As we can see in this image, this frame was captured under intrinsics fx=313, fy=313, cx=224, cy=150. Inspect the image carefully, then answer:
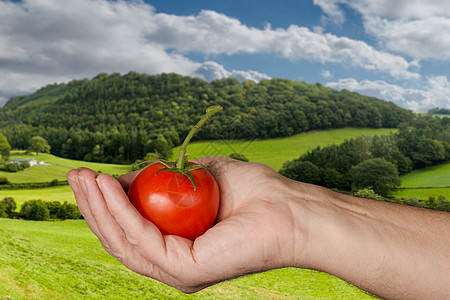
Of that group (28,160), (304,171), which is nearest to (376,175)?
(304,171)

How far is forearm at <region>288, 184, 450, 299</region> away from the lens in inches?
50.0

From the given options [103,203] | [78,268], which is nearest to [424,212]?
[103,203]

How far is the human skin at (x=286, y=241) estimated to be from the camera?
1175 mm

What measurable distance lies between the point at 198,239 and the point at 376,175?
14.0 metres

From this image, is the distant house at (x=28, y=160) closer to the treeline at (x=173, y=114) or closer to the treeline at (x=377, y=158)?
the treeline at (x=173, y=114)

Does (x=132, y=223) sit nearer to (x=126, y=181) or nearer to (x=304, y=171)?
(x=126, y=181)

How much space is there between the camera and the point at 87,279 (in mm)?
6078

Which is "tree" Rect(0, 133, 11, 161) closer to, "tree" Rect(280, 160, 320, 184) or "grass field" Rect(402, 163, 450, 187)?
"tree" Rect(280, 160, 320, 184)

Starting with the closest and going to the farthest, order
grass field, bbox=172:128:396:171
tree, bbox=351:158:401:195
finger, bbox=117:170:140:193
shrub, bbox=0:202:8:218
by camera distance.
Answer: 1. finger, bbox=117:170:140:193
2. tree, bbox=351:158:401:195
3. shrub, bbox=0:202:8:218
4. grass field, bbox=172:128:396:171

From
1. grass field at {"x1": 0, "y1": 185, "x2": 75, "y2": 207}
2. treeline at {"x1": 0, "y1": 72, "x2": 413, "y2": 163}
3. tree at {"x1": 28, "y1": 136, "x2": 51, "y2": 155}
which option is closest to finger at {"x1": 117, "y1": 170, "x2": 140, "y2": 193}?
treeline at {"x1": 0, "y1": 72, "x2": 413, "y2": 163}

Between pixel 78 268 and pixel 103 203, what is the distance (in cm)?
620

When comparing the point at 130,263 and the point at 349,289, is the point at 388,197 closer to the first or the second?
the point at 349,289

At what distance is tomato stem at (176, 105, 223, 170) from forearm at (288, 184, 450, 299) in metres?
0.57

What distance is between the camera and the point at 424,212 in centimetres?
148
